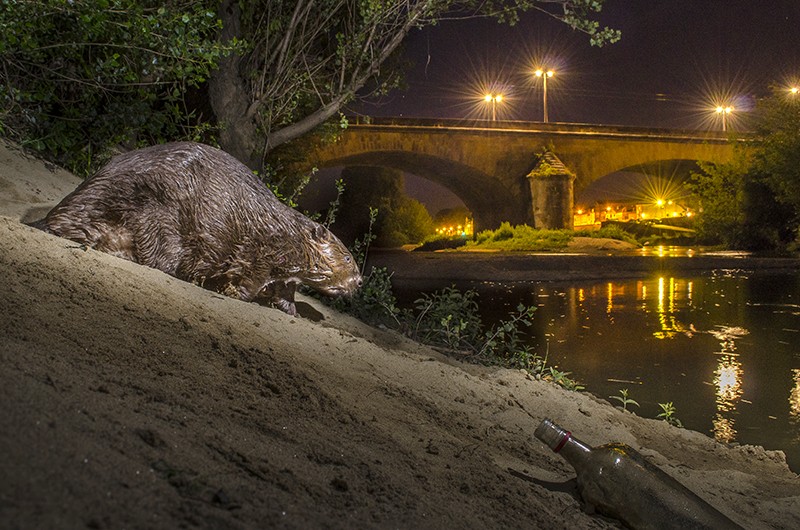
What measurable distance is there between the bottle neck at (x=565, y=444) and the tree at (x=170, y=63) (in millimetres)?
5402

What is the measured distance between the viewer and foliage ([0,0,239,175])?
6.48m

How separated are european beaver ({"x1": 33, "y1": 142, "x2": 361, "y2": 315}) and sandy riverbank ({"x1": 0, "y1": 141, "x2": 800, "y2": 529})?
385 millimetres

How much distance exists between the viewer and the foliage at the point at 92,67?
6.48m

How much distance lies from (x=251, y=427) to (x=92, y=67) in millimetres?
6932

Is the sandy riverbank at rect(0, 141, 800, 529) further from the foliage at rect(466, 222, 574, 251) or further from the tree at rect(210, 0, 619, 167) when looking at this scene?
the foliage at rect(466, 222, 574, 251)

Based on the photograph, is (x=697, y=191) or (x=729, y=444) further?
(x=697, y=191)

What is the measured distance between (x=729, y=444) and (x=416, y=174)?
144 feet

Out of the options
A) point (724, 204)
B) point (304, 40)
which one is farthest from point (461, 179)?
point (304, 40)

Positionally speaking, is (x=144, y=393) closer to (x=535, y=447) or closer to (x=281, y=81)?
(x=535, y=447)

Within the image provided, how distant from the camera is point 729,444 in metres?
5.66

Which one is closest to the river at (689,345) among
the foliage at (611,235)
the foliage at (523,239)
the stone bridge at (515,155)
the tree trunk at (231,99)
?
the tree trunk at (231,99)

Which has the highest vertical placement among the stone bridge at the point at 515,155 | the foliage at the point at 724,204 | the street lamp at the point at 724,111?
the street lamp at the point at 724,111

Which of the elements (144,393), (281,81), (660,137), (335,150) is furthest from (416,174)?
(144,393)

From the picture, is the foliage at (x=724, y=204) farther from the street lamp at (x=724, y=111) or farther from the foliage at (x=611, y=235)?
the street lamp at (x=724, y=111)
